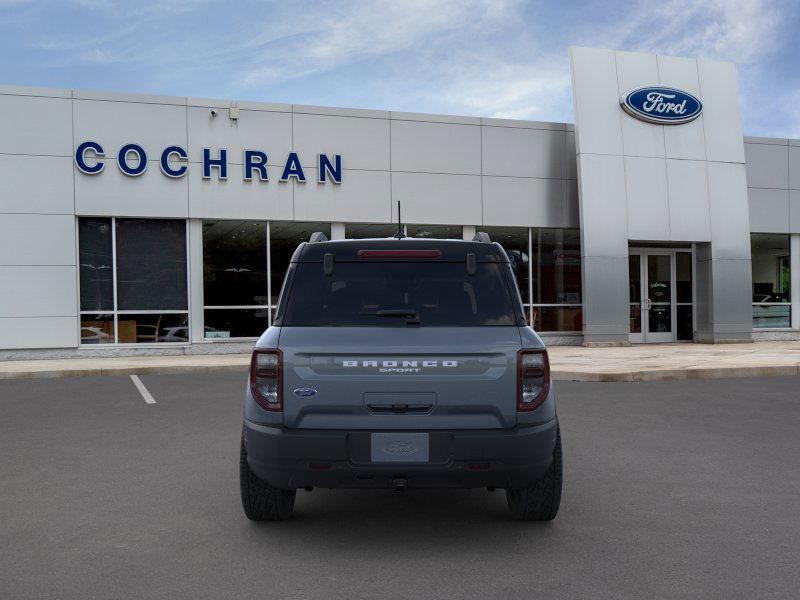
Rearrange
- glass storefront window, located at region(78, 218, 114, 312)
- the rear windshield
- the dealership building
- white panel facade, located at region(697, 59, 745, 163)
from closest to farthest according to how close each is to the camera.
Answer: the rear windshield < the dealership building < glass storefront window, located at region(78, 218, 114, 312) < white panel facade, located at region(697, 59, 745, 163)

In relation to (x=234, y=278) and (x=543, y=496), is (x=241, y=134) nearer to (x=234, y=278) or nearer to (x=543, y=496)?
(x=234, y=278)

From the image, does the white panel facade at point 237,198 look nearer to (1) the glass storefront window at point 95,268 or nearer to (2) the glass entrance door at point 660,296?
(1) the glass storefront window at point 95,268

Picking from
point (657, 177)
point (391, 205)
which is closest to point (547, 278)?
point (657, 177)

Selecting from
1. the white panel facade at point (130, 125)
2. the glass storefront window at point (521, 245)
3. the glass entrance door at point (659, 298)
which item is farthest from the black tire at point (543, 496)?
the glass entrance door at point (659, 298)

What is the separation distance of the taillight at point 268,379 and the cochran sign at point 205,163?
15140mm

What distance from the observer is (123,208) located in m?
18.2

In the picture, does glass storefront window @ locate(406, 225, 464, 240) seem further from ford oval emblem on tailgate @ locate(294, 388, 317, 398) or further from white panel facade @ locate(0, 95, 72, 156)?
ford oval emblem on tailgate @ locate(294, 388, 317, 398)

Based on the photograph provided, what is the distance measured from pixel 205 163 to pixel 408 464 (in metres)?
15.8

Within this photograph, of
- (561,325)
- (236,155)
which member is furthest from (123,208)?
(561,325)

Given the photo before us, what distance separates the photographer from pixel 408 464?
4258mm

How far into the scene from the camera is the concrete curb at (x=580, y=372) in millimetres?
13391

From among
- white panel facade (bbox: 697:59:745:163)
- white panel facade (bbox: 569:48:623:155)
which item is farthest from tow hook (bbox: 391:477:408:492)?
white panel facade (bbox: 697:59:745:163)

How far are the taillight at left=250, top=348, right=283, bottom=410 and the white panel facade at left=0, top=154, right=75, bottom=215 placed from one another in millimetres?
15338

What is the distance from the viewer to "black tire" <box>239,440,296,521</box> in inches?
190
